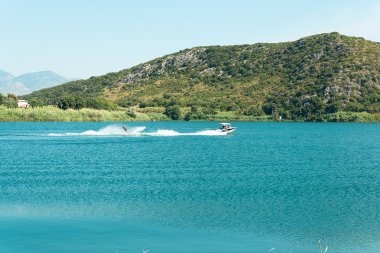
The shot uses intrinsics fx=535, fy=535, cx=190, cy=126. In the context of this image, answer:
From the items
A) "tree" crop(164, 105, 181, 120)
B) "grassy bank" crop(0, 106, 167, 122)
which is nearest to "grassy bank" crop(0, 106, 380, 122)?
"grassy bank" crop(0, 106, 167, 122)

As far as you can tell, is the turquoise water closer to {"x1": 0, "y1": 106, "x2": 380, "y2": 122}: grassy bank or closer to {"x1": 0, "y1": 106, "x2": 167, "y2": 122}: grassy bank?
{"x1": 0, "y1": 106, "x2": 167, "y2": 122}: grassy bank

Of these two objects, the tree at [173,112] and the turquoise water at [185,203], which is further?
the tree at [173,112]

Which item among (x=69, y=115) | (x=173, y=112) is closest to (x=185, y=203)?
(x=69, y=115)

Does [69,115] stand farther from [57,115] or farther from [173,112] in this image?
[173,112]

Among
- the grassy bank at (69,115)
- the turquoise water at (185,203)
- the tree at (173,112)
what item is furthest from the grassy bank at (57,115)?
the turquoise water at (185,203)

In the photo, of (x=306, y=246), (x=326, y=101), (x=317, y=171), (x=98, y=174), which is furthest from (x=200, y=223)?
(x=326, y=101)

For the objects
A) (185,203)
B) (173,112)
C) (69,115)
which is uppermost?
(173,112)

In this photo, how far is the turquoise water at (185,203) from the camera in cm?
2461

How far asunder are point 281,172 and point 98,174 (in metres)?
17.0

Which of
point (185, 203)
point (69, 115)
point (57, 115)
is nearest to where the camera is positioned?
point (185, 203)

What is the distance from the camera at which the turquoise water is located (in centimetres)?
2461

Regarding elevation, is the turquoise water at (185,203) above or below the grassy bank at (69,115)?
below

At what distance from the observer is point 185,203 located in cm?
3341

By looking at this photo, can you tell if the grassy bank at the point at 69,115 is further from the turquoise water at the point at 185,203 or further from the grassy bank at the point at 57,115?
the turquoise water at the point at 185,203
